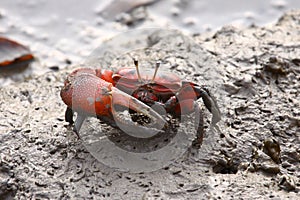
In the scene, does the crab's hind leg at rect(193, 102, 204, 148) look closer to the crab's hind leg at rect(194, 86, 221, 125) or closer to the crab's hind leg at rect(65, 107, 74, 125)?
the crab's hind leg at rect(194, 86, 221, 125)

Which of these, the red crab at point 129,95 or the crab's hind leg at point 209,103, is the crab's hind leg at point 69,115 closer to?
the red crab at point 129,95

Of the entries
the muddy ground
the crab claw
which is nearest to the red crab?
the crab claw

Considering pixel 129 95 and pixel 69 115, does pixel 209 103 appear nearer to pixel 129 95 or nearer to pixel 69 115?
pixel 129 95

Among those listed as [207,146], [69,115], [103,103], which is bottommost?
[207,146]

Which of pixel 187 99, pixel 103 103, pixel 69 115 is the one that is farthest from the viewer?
pixel 69 115

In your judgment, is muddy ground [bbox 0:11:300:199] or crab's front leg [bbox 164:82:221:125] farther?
crab's front leg [bbox 164:82:221:125]

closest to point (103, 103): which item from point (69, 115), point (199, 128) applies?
point (69, 115)

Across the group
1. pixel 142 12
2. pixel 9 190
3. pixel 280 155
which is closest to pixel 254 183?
pixel 280 155
